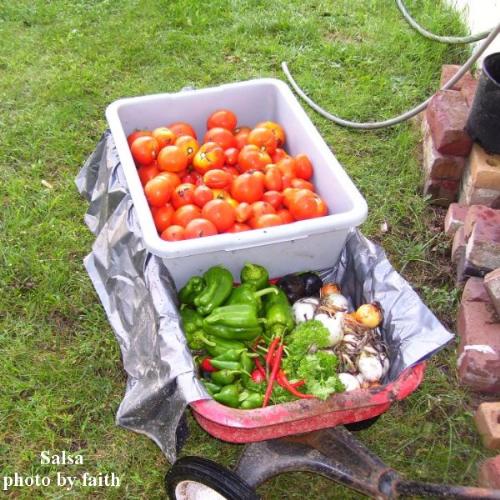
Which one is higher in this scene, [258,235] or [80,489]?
[258,235]

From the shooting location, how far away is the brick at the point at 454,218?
254cm

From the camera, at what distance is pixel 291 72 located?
359 centimetres

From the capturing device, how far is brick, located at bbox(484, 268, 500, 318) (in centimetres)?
209

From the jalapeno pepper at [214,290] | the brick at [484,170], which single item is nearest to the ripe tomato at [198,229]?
the jalapeno pepper at [214,290]

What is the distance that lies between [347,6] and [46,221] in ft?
8.78

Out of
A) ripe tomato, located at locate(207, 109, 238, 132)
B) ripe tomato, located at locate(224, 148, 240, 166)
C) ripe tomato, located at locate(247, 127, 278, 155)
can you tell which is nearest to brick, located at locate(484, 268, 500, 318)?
ripe tomato, located at locate(247, 127, 278, 155)

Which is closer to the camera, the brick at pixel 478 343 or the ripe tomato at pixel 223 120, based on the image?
the brick at pixel 478 343

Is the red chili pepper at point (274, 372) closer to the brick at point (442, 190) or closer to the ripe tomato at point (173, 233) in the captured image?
the ripe tomato at point (173, 233)

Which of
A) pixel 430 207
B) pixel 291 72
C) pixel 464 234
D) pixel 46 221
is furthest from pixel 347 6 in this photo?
pixel 46 221

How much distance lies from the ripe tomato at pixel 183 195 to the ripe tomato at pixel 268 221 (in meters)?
0.28

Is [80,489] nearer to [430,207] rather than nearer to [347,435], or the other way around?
[347,435]

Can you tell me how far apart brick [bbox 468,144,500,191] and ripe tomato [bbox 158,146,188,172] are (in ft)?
3.98

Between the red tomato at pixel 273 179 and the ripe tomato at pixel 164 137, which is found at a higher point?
the ripe tomato at pixel 164 137

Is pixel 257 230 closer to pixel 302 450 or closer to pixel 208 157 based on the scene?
pixel 208 157
